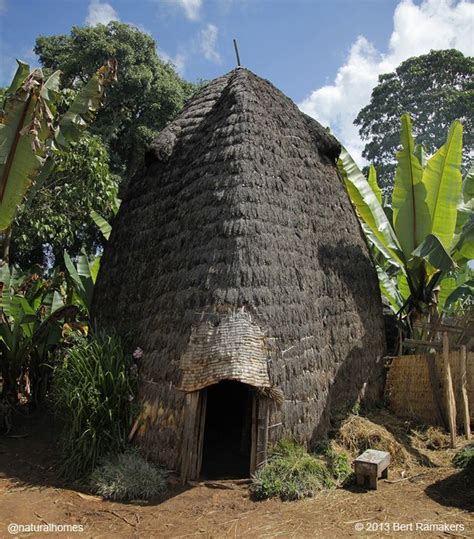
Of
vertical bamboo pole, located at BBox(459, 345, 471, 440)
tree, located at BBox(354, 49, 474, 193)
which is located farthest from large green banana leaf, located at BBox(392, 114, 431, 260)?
tree, located at BBox(354, 49, 474, 193)

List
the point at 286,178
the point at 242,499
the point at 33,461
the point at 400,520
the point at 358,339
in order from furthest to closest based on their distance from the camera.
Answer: the point at 358,339
the point at 286,178
the point at 33,461
the point at 242,499
the point at 400,520

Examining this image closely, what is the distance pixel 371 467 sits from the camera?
5941 mm

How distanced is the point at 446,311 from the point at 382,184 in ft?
54.7

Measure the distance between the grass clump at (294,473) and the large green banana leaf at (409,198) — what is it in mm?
4108

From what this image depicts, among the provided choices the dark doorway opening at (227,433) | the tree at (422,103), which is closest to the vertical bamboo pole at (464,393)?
the dark doorway opening at (227,433)

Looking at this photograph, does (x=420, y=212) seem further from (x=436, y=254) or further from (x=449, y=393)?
(x=449, y=393)

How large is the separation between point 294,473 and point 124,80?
47.1ft

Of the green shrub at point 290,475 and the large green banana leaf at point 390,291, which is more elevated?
the large green banana leaf at point 390,291

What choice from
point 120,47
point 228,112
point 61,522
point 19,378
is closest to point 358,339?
point 228,112

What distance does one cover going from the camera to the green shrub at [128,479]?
19.1ft

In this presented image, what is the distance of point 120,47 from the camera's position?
1695 centimetres

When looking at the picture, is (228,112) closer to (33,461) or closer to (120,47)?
(33,461)

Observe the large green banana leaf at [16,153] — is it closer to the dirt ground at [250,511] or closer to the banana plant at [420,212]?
the dirt ground at [250,511]

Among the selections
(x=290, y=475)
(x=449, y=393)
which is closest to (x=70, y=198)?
(x=290, y=475)
